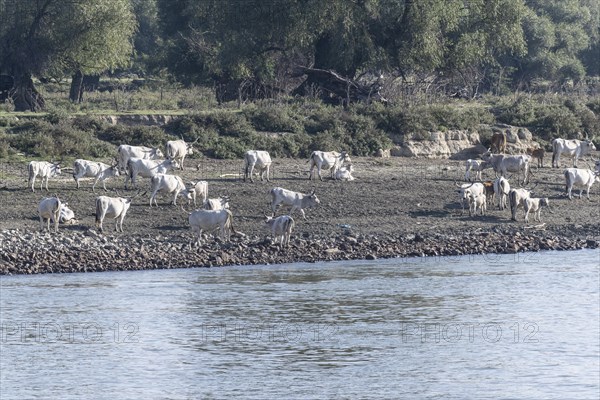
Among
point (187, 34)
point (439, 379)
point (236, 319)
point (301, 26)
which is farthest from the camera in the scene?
point (187, 34)

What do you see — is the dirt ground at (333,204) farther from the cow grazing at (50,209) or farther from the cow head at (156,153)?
the cow head at (156,153)

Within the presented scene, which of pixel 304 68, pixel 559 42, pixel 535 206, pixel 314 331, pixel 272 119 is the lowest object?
pixel 314 331

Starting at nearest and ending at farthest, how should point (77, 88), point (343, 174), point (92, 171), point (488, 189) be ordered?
1. point (92, 171)
2. point (488, 189)
3. point (343, 174)
4. point (77, 88)

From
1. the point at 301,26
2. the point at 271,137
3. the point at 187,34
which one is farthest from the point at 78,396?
the point at 187,34

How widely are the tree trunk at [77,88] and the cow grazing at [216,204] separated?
22.0m

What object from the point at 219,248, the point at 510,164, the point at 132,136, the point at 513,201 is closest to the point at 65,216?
the point at 219,248

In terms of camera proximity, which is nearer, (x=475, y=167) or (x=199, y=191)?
(x=199, y=191)

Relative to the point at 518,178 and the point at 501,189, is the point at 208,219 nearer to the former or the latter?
the point at 501,189

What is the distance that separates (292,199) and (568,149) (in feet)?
38.2

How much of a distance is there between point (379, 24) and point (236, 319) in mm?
25387

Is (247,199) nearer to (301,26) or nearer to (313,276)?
(313,276)

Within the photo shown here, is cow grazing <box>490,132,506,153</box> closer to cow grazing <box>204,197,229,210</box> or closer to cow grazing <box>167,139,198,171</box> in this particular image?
cow grazing <box>167,139,198,171</box>

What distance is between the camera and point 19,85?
47188mm

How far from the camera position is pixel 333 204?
103ft
